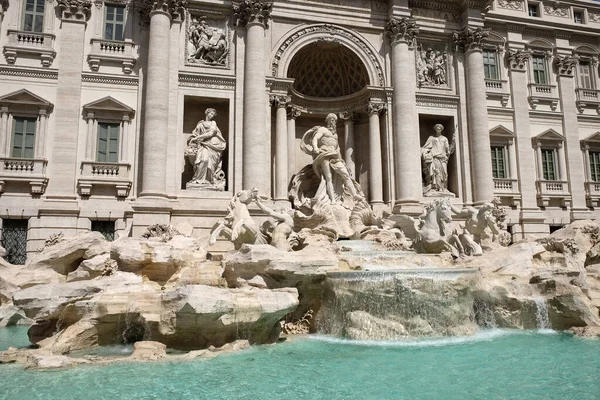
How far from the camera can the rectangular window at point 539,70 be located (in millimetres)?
22812

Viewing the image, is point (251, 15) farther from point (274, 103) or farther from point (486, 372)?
point (486, 372)

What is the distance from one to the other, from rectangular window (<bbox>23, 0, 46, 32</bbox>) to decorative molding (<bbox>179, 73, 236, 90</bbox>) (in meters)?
5.61

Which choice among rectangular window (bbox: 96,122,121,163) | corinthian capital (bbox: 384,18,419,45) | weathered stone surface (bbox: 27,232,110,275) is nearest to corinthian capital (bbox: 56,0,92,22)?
rectangular window (bbox: 96,122,121,163)

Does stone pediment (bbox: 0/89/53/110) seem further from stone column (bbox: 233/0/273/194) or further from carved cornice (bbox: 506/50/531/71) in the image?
carved cornice (bbox: 506/50/531/71)

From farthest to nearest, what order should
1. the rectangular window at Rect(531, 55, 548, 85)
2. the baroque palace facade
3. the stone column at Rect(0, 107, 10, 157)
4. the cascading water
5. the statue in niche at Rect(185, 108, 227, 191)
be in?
the rectangular window at Rect(531, 55, 548, 85), the statue in niche at Rect(185, 108, 227, 191), the baroque palace facade, the stone column at Rect(0, 107, 10, 157), the cascading water

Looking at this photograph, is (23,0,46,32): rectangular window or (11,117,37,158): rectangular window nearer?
(11,117,37,158): rectangular window

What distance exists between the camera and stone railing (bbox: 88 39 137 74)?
675 inches

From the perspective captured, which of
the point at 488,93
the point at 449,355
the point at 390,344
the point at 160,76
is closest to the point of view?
the point at 449,355

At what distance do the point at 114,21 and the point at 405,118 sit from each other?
40.8 feet

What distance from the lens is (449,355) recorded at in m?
8.23

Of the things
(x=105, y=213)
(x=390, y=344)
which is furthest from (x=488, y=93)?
(x=105, y=213)

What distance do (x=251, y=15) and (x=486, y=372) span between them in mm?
15603

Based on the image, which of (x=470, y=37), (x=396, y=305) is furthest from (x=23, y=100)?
(x=470, y=37)

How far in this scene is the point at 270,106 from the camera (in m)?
18.3
